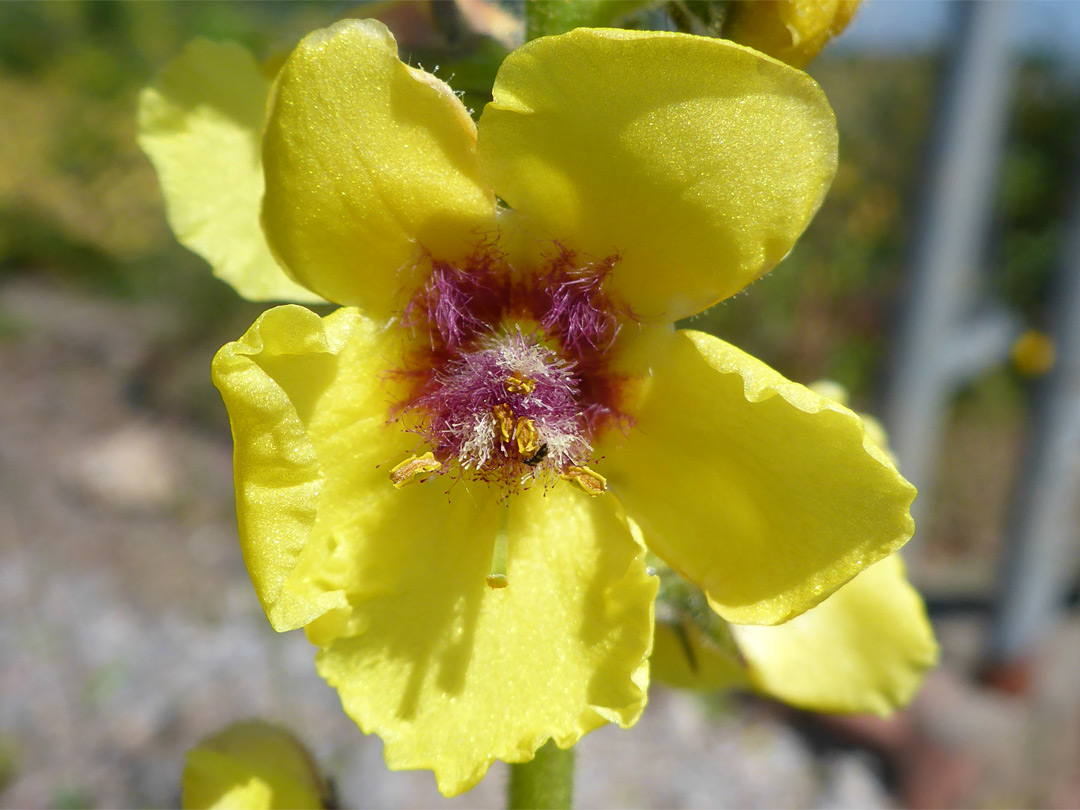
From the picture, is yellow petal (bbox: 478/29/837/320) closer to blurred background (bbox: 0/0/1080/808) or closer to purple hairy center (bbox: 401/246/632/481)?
purple hairy center (bbox: 401/246/632/481)

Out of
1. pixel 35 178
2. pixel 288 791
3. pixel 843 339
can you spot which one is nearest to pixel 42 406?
pixel 35 178

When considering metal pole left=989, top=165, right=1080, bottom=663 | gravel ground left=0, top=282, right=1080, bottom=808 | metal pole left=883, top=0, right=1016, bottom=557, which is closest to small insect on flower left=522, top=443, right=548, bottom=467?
gravel ground left=0, top=282, right=1080, bottom=808

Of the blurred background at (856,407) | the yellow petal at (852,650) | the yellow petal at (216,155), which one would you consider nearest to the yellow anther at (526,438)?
the yellow petal at (216,155)

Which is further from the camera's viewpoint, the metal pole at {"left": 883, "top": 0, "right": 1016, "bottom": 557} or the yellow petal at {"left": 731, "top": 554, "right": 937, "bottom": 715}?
the metal pole at {"left": 883, "top": 0, "right": 1016, "bottom": 557}

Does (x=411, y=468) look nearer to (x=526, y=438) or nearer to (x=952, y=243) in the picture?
(x=526, y=438)

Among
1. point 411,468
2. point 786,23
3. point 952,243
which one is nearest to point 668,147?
point 786,23

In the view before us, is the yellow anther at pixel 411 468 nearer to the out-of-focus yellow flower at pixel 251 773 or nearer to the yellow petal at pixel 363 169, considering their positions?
the yellow petal at pixel 363 169
